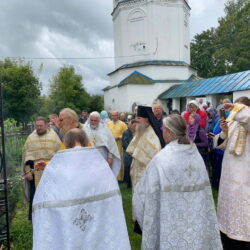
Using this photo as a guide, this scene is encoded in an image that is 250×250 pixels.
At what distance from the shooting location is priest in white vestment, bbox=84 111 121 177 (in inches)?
204

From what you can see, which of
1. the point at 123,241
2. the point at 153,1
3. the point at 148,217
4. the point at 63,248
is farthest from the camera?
the point at 153,1

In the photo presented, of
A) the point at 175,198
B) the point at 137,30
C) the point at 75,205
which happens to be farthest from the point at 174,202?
the point at 137,30

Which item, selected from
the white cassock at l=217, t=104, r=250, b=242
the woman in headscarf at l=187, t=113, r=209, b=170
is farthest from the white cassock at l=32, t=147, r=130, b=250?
the woman in headscarf at l=187, t=113, r=209, b=170

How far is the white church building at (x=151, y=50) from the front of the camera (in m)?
24.8

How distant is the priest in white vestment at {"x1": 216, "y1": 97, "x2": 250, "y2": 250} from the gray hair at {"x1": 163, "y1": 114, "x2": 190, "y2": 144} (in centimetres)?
Answer: 104

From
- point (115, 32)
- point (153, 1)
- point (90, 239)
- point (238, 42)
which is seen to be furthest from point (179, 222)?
point (238, 42)

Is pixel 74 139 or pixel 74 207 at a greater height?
pixel 74 139

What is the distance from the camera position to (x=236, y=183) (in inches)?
141

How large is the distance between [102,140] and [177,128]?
103 inches

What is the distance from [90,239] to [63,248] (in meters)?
0.24

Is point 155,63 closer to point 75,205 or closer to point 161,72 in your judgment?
point 161,72

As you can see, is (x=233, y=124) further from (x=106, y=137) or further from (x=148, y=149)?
(x=106, y=137)

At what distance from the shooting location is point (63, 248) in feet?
7.68

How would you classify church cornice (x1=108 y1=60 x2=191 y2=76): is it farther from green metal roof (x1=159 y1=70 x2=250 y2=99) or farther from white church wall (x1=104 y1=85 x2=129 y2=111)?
green metal roof (x1=159 y1=70 x2=250 y2=99)
